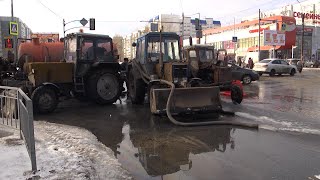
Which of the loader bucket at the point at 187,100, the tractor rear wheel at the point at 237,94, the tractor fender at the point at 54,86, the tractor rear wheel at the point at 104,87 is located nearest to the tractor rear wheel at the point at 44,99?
the tractor fender at the point at 54,86

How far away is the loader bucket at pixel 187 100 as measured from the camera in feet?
33.3

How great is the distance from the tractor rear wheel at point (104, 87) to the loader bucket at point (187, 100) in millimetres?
3574

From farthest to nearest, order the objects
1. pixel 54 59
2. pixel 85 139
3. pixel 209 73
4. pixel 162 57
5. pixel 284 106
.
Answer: pixel 54 59
pixel 209 73
pixel 284 106
pixel 162 57
pixel 85 139

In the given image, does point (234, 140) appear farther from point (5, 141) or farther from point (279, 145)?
point (5, 141)

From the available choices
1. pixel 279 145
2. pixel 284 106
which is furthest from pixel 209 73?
pixel 279 145

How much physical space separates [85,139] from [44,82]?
476cm

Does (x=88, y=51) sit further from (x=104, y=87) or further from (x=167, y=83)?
(x=167, y=83)

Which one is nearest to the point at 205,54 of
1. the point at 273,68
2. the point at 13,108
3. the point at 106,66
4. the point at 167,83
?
the point at 106,66

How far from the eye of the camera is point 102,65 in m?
13.5

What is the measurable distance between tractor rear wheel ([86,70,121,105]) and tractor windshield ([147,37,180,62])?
2066 mm

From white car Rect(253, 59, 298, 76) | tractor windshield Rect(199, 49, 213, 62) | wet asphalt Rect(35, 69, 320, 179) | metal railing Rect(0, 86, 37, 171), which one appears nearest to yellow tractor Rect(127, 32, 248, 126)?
wet asphalt Rect(35, 69, 320, 179)

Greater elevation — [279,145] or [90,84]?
[90,84]

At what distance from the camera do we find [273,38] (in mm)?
55938

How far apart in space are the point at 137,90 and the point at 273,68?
21568mm
